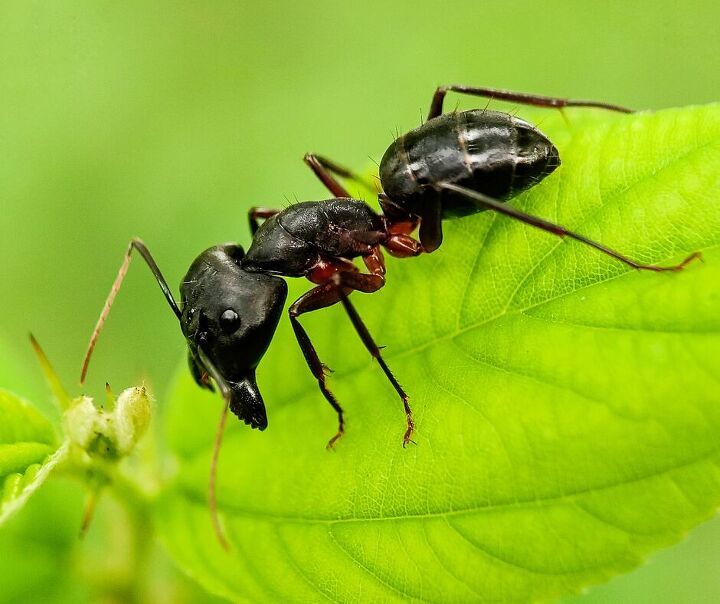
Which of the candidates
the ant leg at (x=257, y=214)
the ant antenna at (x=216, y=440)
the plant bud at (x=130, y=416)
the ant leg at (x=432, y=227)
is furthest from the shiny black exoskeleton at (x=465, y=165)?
the plant bud at (x=130, y=416)

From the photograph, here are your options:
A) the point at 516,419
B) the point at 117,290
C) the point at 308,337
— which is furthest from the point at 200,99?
the point at 516,419

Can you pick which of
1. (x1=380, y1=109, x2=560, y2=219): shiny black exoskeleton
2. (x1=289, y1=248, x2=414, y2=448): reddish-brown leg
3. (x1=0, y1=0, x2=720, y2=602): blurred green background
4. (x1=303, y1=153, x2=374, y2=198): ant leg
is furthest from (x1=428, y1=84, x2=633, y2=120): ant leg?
(x1=0, y1=0, x2=720, y2=602): blurred green background

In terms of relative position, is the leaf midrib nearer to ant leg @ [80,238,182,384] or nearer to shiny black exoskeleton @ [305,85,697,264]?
ant leg @ [80,238,182,384]

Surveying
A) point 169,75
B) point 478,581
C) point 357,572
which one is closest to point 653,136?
point 478,581

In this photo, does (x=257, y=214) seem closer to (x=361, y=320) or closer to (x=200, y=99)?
(x=361, y=320)

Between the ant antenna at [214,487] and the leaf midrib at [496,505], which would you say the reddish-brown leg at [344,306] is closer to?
the leaf midrib at [496,505]
